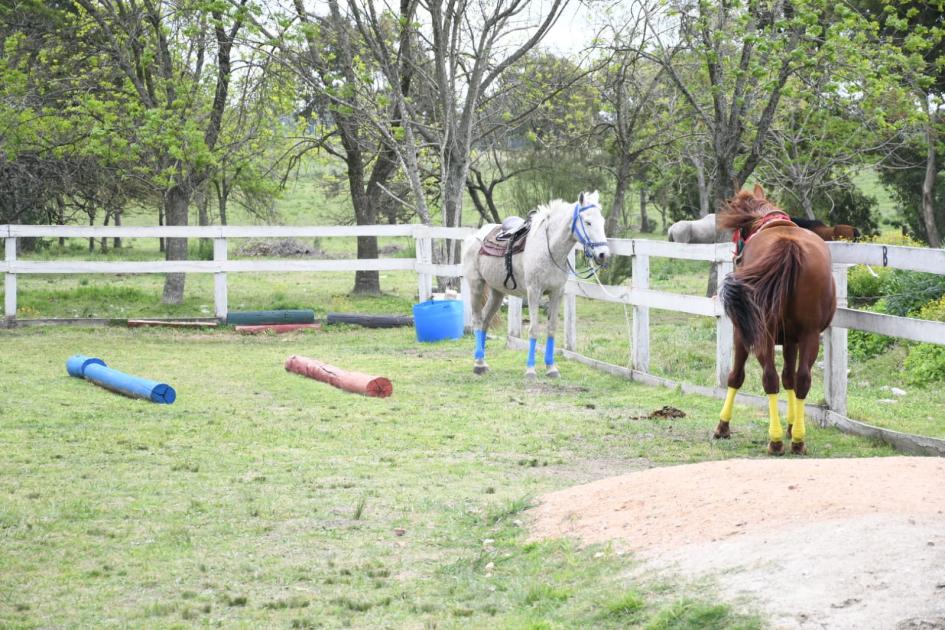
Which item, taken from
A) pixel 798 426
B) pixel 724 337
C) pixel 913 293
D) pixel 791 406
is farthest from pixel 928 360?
pixel 798 426

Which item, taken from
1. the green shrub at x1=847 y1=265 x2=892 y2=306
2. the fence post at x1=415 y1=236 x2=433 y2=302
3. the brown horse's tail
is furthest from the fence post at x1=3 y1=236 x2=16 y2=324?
the brown horse's tail

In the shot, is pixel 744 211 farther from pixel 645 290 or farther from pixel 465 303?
pixel 465 303

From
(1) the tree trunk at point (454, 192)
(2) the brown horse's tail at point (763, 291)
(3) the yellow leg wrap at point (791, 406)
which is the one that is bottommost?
(3) the yellow leg wrap at point (791, 406)

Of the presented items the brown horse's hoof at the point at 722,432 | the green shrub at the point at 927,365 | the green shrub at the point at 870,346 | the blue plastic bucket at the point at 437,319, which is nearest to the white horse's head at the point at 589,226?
the brown horse's hoof at the point at 722,432

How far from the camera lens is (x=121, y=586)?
473cm

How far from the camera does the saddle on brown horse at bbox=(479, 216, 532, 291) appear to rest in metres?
12.0

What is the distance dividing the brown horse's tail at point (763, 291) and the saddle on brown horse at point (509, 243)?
201 inches

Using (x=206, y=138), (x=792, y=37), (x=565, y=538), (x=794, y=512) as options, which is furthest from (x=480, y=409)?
(x=206, y=138)

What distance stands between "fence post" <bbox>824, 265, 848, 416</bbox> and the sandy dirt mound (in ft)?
8.44

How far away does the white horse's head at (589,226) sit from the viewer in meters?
11.0

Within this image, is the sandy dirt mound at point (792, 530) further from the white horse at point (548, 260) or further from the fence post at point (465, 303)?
the fence post at point (465, 303)

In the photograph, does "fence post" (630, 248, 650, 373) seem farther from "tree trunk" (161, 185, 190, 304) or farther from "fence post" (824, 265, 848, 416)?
"tree trunk" (161, 185, 190, 304)

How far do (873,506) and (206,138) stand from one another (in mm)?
18175

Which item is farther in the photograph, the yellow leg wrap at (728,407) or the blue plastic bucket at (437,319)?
the blue plastic bucket at (437,319)
